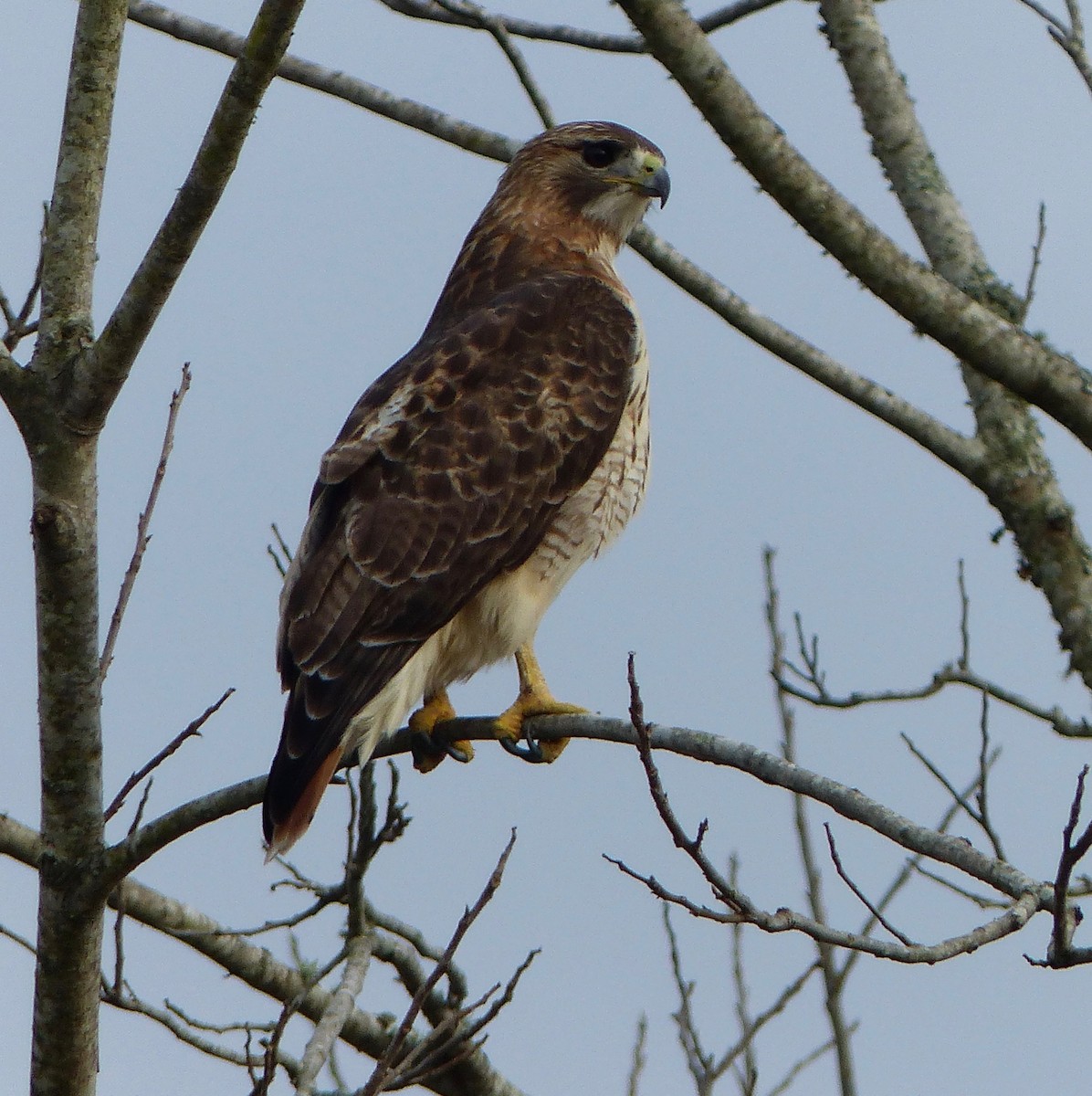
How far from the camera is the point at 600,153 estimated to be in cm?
576

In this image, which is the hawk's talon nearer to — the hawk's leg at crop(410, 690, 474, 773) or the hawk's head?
the hawk's leg at crop(410, 690, 474, 773)

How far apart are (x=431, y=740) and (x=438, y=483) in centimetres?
67

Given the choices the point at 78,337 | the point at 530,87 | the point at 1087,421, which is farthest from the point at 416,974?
the point at 530,87

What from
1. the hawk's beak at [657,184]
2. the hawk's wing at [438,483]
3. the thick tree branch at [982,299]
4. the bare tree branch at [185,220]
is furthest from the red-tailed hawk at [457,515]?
the thick tree branch at [982,299]

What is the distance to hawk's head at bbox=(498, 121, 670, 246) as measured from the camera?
5.64 metres

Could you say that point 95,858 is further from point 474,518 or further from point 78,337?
→ point 474,518

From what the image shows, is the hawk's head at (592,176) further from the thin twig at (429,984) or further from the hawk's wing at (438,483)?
the thin twig at (429,984)

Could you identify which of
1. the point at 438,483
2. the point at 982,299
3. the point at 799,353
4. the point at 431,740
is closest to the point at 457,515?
the point at 438,483

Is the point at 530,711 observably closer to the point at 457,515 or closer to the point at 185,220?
the point at 457,515

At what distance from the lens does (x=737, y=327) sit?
5.13 m

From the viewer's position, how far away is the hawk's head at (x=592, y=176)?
564 centimetres

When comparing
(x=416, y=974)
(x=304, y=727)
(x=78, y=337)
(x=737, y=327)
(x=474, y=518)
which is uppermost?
(x=737, y=327)

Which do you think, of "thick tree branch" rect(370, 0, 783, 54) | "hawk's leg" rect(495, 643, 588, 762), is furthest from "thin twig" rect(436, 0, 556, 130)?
"hawk's leg" rect(495, 643, 588, 762)

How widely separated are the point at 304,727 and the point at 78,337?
1.09 metres
